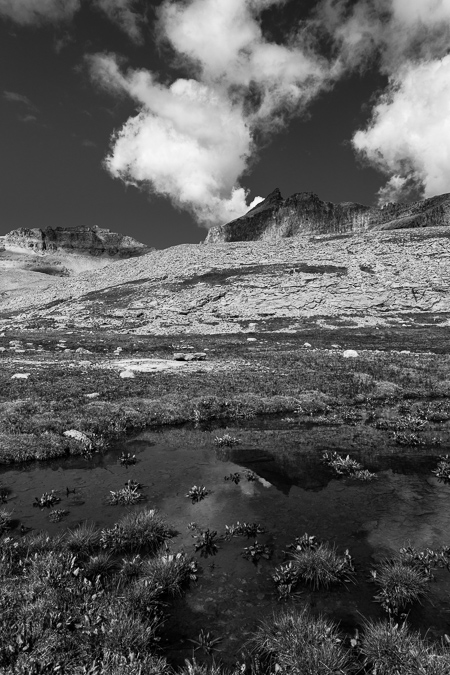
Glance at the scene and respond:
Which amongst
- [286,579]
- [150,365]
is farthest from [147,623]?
[150,365]

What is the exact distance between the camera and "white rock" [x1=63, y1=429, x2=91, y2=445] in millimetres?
14747

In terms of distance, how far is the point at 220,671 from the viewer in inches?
→ 203

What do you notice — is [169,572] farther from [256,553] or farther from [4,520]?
[4,520]

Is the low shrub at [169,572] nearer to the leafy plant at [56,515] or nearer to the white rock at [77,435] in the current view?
the leafy plant at [56,515]

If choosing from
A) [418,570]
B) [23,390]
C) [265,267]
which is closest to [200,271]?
[265,267]

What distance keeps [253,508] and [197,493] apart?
1.88 metres

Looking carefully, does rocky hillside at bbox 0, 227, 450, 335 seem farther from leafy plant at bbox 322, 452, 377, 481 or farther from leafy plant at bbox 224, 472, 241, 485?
leafy plant at bbox 224, 472, 241, 485

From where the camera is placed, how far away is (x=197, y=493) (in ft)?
35.1

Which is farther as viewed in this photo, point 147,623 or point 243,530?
point 243,530

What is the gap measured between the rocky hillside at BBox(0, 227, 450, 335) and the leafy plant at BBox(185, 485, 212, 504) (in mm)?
52625

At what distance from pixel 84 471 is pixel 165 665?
8.78m

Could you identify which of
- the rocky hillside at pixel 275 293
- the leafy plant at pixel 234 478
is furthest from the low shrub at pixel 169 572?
the rocky hillside at pixel 275 293

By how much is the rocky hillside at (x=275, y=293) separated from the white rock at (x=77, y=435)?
48537 mm

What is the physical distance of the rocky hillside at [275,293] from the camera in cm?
6794
